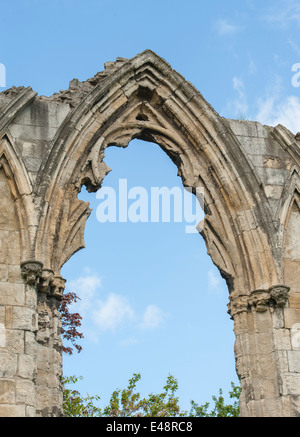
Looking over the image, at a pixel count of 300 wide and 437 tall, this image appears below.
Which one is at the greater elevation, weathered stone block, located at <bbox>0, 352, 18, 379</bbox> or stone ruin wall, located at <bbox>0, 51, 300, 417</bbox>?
stone ruin wall, located at <bbox>0, 51, 300, 417</bbox>

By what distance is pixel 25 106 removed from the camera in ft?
39.4

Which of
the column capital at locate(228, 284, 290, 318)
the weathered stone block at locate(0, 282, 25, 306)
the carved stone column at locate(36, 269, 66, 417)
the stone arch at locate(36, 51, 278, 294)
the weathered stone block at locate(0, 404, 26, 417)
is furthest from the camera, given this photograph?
the stone arch at locate(36, 51, 278, 294)

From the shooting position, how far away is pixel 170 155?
13.2 metres

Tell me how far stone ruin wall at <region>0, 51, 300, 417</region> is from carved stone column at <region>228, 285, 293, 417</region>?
0.05 feet

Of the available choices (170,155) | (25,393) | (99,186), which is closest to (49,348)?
(25,393)

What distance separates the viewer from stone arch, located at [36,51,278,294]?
1176cm

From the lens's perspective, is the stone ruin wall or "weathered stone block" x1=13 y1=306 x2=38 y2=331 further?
the stone ruin wall

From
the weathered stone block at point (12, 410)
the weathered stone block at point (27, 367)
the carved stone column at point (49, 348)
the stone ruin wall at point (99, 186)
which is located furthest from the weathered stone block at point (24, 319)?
the weathered stone block at point (12, 410)

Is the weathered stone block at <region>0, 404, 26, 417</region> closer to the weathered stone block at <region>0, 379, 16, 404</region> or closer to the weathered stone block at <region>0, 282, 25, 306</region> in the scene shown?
the weathered stone block at <region>0, 379, 16, 404</region>

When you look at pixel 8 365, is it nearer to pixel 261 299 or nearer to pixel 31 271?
pixel 31 271

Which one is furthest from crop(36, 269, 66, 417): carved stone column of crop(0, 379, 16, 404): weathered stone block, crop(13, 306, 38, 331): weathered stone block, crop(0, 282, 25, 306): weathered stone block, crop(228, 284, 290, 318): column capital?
crop(228, 284, 290, 318): column capital

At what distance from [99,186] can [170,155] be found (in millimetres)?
1452

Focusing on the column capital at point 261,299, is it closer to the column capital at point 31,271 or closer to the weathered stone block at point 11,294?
the column capital at point 31,271

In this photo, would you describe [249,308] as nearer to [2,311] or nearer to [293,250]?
[293,250]
